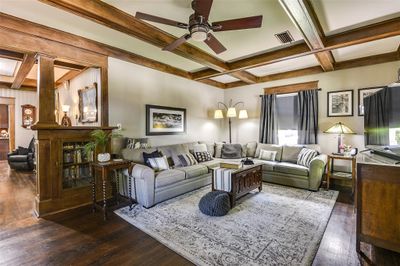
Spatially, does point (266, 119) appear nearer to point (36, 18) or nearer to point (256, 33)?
point (256, 33)

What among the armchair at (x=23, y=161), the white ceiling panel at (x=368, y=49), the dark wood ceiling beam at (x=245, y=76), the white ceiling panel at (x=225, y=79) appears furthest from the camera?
the armchair at (x=23, y=161)

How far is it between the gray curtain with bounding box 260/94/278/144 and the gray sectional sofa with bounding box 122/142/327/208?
44cm

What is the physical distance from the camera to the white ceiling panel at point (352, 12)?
2428 mm

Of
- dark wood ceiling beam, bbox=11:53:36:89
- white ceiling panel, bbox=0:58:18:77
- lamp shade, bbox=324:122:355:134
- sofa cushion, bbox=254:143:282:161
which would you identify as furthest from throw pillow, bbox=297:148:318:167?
white ceiling panel, bbox=0:58:18:77

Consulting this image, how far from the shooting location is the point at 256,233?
2.44 m

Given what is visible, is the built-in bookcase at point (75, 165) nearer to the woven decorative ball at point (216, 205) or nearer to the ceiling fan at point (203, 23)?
the woven decorative ball at point (216, 205)

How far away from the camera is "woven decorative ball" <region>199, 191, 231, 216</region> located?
2.86 m

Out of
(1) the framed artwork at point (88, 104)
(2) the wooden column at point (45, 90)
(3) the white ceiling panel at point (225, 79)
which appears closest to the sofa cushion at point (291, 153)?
(3) the white ceiling panel at point (225, 79)

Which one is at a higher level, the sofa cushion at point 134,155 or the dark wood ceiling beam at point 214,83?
the dark wood ceiling beam at point 214,83

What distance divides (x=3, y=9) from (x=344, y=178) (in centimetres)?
619

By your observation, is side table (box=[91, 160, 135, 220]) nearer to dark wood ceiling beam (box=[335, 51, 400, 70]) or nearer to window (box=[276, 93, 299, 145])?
window (box=[276, 93, 299, 145])

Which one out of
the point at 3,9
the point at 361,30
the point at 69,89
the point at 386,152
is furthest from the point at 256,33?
the point at 69,89

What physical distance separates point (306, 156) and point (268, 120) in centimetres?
161

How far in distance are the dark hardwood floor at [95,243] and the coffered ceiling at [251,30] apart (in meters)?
2.65
